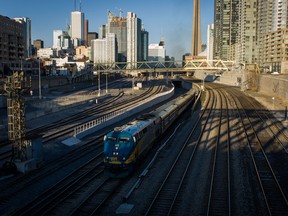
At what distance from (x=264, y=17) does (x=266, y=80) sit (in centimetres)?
10345

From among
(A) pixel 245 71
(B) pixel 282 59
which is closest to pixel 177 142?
(A) pixel 245 71

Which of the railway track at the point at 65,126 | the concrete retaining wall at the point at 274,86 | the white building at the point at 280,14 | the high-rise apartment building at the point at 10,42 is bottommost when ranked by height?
the railway track at the point at 65,126

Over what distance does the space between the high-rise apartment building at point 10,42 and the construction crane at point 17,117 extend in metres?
88.3

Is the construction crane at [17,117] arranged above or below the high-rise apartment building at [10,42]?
below

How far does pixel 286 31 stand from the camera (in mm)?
141625

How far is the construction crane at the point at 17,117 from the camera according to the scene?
2416 cm

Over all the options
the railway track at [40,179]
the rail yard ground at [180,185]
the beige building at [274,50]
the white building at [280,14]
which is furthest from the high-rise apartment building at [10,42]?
the white building at [280,14]

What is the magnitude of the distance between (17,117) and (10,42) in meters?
106

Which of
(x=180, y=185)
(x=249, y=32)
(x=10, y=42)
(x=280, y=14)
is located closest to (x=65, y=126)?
(x=180, y=185)

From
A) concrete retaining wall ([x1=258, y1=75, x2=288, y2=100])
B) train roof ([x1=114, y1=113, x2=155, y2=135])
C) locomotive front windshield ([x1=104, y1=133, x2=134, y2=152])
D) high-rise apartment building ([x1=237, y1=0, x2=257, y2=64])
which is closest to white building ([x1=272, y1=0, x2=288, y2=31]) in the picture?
high-rise apartment building ([x1=237, y1=0, x2=257, y2=64])

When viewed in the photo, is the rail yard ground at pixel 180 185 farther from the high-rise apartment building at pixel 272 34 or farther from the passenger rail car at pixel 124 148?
the high-rise apartment building at pixel 272 34

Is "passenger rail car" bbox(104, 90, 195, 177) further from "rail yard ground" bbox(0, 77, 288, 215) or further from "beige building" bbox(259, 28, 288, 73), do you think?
"beige building" bbox(259, 28, 288, 73)

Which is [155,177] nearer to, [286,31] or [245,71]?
[245,71]

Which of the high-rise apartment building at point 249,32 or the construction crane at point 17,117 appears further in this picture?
the high-rise apartment building at point 249,32
